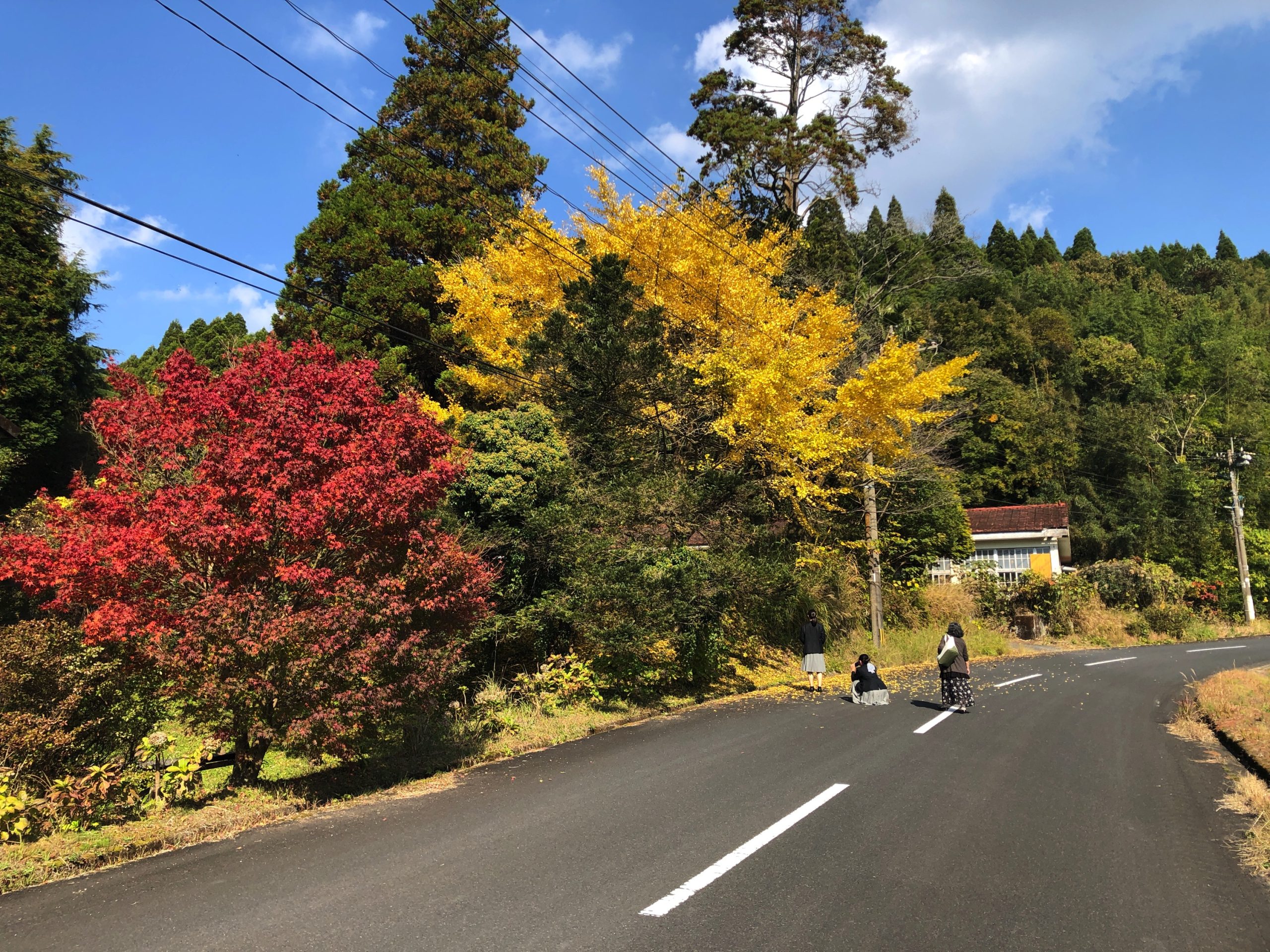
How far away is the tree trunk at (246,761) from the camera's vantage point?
7.41 metres

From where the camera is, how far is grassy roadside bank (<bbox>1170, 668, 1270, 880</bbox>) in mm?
5637

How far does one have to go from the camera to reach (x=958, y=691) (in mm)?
12148

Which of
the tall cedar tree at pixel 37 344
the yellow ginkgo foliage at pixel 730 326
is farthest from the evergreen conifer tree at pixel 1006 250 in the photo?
the tall cedar tree at pixel 37 344

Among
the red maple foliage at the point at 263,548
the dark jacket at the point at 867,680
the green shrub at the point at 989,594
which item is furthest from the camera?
the green shrub at the point at 989,594

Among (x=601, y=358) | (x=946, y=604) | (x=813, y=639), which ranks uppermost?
(x=601, y=358)

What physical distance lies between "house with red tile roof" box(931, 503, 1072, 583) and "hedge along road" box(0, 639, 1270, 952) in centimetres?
2710

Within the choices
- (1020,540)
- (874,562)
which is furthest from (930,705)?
(1020,540)

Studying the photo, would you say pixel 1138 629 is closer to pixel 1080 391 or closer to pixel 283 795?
pixel 1080 391

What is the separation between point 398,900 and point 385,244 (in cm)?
2006

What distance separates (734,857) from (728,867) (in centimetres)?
20

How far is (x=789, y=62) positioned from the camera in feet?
93.5

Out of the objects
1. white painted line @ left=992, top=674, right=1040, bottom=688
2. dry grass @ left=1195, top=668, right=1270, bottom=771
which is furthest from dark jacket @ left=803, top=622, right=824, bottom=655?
dry grass @ left=1195, top=668, right=1270, bottom=771

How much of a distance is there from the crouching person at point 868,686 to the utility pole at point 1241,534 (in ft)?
103

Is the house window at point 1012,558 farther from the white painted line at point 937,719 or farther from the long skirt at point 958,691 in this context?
the white painted line at point 937,719
